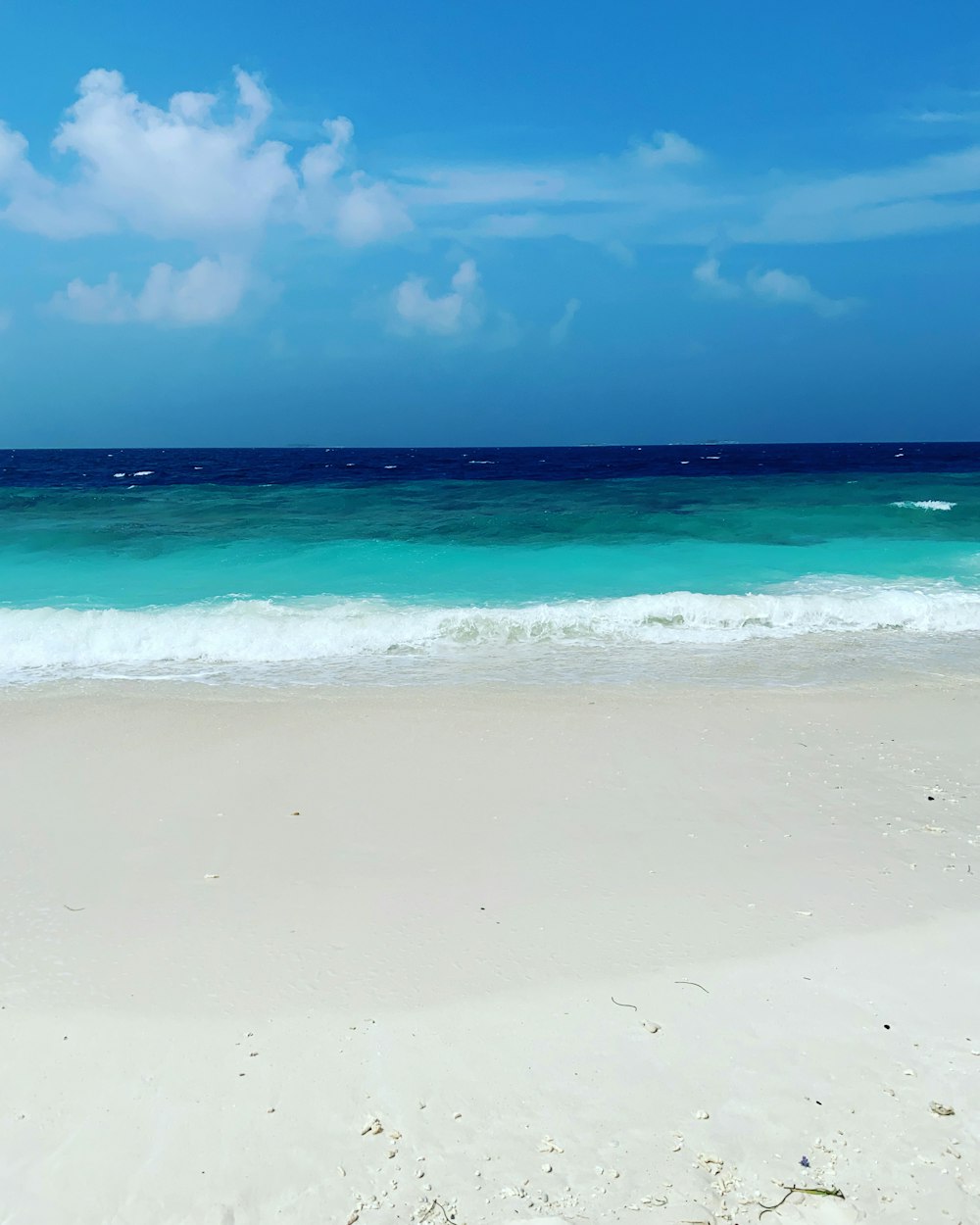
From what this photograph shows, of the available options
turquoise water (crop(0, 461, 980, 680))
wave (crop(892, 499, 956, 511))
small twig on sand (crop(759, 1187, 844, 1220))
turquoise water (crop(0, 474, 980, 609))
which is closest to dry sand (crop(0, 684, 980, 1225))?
small twig on sand (crop(759, 1187, 844, 1220))

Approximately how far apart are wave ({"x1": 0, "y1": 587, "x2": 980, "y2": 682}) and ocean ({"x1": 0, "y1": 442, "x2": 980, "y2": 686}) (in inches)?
1.3

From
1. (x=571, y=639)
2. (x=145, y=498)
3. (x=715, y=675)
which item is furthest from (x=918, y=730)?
(x=145, y=498)

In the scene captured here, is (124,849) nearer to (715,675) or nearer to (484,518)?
(715,675)

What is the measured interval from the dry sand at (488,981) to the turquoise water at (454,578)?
291cm

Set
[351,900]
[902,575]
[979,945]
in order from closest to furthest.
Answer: [979,945]
[351,900]
[902,575]

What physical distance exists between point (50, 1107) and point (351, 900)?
4.82ft

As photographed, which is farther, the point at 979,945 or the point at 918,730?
the point at 918,730

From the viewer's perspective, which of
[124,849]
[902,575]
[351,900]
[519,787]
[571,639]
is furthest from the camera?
[902,575]

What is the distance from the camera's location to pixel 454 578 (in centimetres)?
1265

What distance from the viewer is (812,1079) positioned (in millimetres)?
2682

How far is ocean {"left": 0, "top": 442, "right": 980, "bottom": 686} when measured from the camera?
823 centimetres

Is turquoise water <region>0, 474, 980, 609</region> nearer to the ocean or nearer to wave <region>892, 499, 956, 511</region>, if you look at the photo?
the ocean

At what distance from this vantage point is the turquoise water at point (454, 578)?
28.3ft

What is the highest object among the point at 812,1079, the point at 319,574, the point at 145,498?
the point at 145,498
